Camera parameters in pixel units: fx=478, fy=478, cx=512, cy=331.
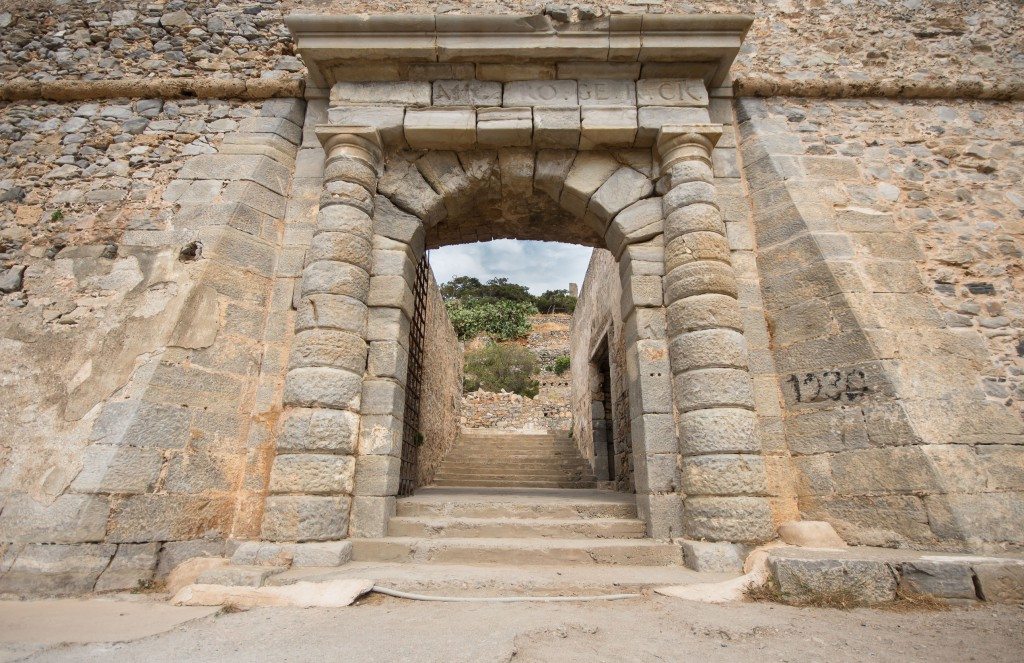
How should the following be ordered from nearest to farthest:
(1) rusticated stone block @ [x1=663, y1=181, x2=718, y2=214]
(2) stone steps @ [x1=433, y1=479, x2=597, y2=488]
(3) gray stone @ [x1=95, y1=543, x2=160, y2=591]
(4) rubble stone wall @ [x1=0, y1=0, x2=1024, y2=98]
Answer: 1. (3) gray stone @ [x1=95, y1=543, x2=160, y2=591]
2. (1) rusticated stone block @ [x1=663, y1=181, x2=718, y2=214]
3. (4) rubble stone wall @ [x1=0, y1=0, x2=1024, y2=98]
4. (2) stone steps @ [x1=433, y1=479, x2=597, y2=488]

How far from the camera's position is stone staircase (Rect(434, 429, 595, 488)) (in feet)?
28.3

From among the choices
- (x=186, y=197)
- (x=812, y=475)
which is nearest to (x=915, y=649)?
(x=812, y=475)

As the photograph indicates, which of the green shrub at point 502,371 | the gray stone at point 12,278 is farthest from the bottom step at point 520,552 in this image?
the green shrub at point 502,371

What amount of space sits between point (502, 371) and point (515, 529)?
20.7 m

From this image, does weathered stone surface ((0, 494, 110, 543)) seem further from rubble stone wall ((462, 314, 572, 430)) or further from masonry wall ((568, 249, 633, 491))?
rubble stone wall ((462, 314, 572, 430))

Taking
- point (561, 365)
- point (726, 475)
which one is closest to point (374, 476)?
point (726, 475)

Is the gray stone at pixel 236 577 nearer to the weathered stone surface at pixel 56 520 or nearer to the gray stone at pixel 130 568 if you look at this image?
the gray stone at pixel 130 568

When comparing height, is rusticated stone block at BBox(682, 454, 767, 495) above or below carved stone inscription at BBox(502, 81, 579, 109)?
below

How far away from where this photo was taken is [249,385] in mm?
3793

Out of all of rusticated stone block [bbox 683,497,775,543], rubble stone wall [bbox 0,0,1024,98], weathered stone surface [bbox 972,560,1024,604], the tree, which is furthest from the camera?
the tree

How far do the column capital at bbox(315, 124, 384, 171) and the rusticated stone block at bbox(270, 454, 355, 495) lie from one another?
2545 mm

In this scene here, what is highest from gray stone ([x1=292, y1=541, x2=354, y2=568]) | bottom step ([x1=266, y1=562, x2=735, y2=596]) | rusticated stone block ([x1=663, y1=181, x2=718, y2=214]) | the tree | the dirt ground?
the tree

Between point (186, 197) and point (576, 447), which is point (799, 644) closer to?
point (186, 197)

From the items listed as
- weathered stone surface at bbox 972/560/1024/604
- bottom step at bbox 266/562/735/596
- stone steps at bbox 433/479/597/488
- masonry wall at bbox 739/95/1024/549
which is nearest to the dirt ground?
weathered stone surface at bbox 972/560/1024/604
